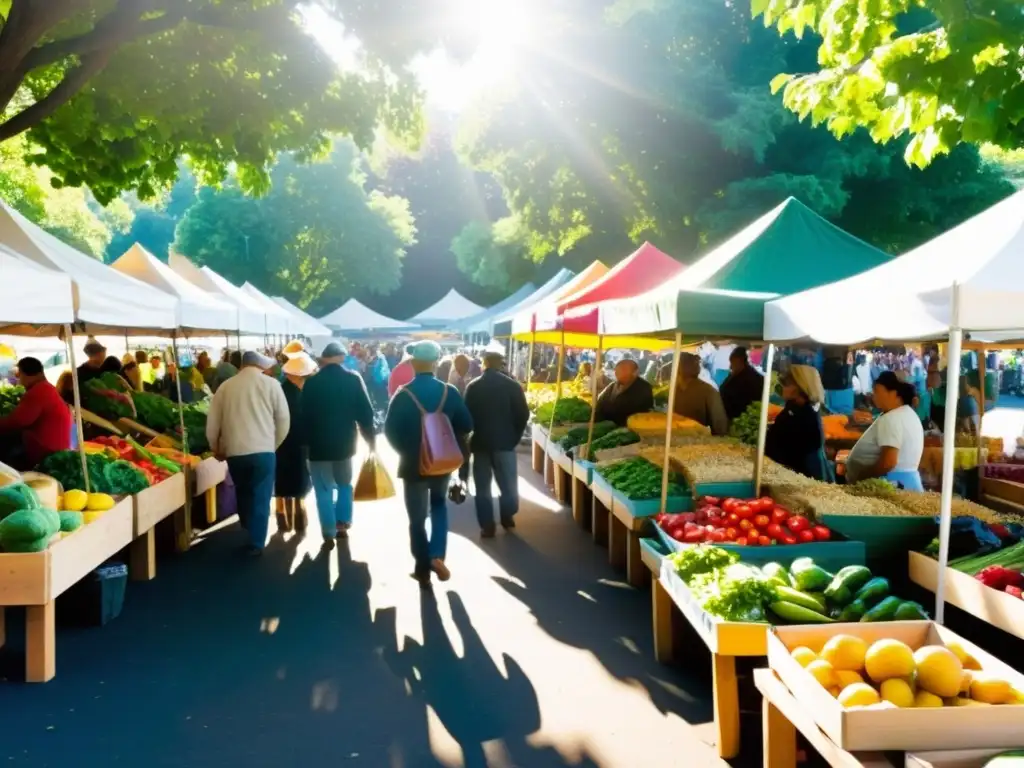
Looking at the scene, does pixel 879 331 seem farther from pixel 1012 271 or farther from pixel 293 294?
pixel 293 294

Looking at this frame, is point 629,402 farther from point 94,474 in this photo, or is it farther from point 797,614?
point 797,614

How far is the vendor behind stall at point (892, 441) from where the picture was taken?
666 centimetres

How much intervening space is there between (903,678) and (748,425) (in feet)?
21.7

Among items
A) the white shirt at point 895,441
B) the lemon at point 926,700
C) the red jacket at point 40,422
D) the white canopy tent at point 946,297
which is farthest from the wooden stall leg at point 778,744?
the red jacket at point 40,422

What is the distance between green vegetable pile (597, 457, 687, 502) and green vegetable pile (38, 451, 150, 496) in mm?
3913

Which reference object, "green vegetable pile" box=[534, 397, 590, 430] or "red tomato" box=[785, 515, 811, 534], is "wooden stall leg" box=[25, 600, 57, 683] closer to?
"red tomato" box=[785, 515, 811, 534]

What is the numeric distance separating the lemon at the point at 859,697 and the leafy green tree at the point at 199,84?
6554 mm

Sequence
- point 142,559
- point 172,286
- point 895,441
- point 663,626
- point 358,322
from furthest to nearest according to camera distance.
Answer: point 358,322 → point 172,286 → point 142,559 → point 895,441 → point 663,626

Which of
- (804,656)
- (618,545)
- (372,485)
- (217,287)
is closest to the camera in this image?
(804,656)

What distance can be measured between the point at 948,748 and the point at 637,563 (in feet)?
14.2

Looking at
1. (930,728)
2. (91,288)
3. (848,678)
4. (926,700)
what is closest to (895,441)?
(848,678)

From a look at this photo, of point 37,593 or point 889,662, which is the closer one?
point 889,662

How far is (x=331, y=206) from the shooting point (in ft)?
156

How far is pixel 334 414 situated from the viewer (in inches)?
318
